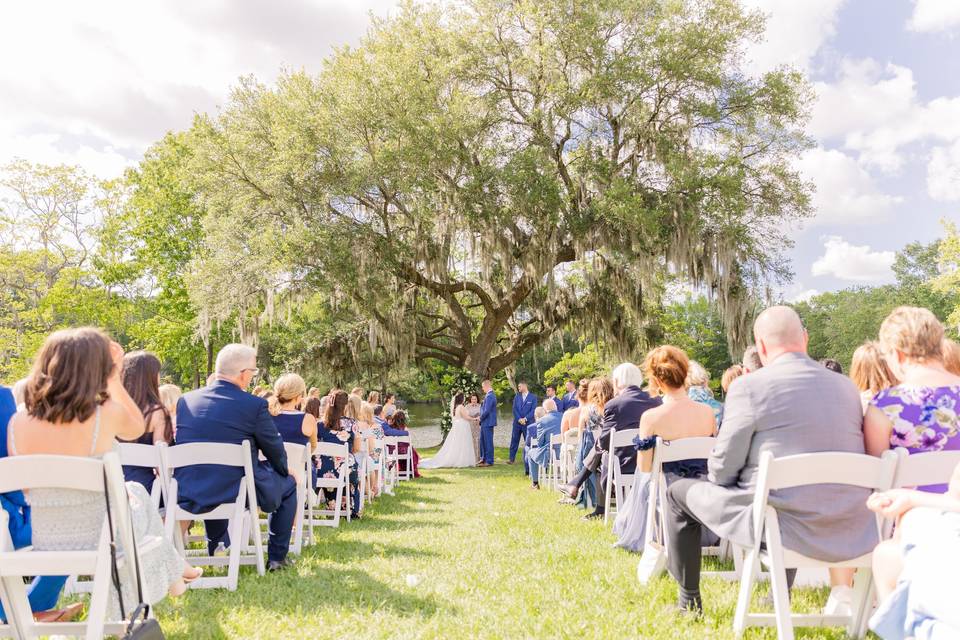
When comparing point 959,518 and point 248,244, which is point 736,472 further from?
point 248,244

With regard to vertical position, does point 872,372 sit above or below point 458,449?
above

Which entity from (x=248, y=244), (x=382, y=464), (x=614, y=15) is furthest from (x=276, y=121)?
(x=382, y=464)

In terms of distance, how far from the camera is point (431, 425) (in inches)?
1665

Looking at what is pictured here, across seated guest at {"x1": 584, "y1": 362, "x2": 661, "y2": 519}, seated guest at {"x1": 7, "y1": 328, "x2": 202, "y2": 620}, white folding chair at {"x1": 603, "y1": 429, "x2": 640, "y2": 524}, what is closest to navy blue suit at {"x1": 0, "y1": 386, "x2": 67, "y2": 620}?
seated guest at {"x1": 7, "y1": 328, "x2": 202, "y2": 620}

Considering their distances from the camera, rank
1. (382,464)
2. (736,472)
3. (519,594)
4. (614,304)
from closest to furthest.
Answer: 1. (736,472)
2. (519,594)
3. (382,464)
4. (614,304)

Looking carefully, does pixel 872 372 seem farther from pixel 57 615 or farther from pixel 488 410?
pixel 488 410

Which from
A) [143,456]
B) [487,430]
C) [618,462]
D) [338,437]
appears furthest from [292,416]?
[487,430]

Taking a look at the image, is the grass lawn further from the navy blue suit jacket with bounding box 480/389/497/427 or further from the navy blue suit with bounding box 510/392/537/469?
the navy blue suit jacket with bounding box 480/389/497/427

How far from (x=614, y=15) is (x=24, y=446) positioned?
1533 centimetres

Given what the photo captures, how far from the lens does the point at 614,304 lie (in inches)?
725

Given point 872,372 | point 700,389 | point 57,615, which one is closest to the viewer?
point 57,615

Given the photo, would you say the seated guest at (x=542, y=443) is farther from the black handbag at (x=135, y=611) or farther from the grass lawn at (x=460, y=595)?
the black handbag at (x=135, y=611)

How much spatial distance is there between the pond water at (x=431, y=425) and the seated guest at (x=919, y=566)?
1944 cm

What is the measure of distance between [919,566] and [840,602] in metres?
1.23
